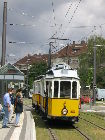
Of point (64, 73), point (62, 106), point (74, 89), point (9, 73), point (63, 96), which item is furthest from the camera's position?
point (9, 73)

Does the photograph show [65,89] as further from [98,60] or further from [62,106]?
[98,60]

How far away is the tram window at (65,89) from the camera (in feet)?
72.4

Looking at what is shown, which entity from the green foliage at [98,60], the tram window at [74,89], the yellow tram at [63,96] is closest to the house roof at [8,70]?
the yellow tram at [63,96]

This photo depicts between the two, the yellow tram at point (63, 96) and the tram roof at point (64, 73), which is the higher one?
the tram roof at point (64, 73)

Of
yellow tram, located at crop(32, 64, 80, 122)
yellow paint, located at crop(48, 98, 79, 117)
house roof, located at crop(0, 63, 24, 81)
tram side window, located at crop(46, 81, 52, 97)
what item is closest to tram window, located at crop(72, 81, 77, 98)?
yellow tram, located at crop(32, 64, 80, 122)

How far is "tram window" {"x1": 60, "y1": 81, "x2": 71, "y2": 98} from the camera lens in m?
22.1

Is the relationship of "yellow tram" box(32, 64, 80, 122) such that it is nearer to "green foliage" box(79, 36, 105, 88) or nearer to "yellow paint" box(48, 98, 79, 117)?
"yellow paint" box(48, 98, 79, 117)

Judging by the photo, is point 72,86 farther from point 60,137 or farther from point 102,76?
point 102,76

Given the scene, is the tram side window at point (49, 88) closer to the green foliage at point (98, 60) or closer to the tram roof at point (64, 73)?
the tram roof at point (64, 73)

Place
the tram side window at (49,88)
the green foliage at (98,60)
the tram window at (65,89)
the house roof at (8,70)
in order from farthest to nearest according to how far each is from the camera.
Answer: the green foliage at (98,60) → the house roof at (8,70) → the tram side window at (49,88) → the tram window at (65,89)

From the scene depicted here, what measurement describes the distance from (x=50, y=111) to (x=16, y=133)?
505 centimetres

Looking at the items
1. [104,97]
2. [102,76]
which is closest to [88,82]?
[104,97]

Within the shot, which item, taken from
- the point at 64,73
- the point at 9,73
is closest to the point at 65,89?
the point at 64,73

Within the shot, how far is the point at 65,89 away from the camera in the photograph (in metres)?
22.2
